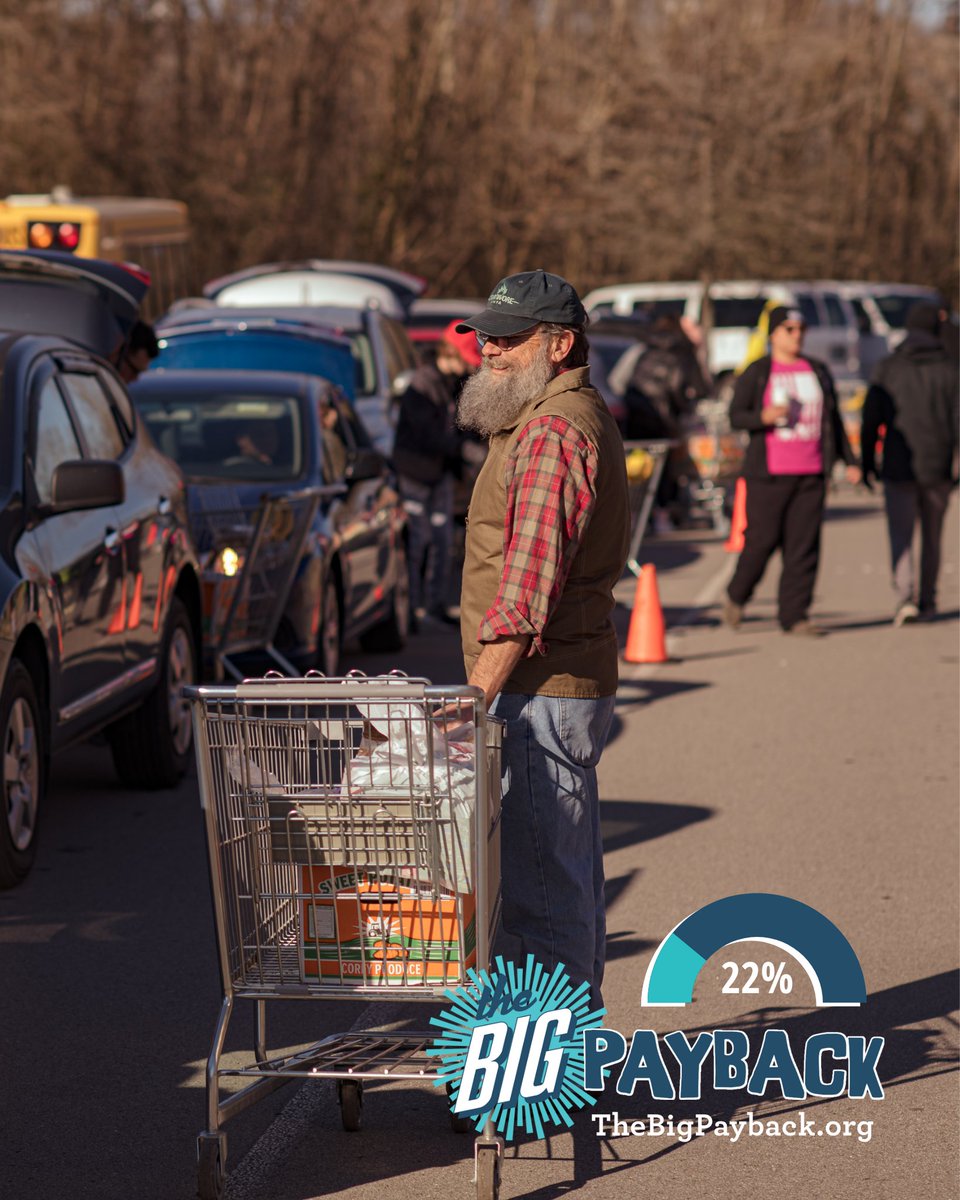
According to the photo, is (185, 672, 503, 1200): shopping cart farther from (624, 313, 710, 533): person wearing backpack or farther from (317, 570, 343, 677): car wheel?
(624, 313, 710, 533): person wearing backpack

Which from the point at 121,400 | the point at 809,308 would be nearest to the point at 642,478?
the point at 121,400

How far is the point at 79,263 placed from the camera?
10.5m

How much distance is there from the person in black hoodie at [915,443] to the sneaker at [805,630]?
78cm

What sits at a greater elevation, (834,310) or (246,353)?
(246,353)

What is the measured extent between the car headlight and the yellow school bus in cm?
765

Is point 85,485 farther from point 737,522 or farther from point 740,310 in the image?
point 740,310

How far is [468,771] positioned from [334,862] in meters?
0.35

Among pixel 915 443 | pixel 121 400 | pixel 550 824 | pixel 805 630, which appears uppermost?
pixel 121 400

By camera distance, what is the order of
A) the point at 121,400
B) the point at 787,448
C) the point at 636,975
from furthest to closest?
the point at 787,448, the point at 121,400, the point at 636,975

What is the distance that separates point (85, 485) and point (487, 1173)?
3984mm

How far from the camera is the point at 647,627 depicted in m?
13.0

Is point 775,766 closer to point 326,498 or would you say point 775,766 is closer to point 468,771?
point 326,498

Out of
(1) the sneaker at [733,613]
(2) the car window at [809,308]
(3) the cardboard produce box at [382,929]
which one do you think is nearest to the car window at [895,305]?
(2) the car window at [809,308]

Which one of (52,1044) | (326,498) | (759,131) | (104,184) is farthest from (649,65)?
(52,1044)
